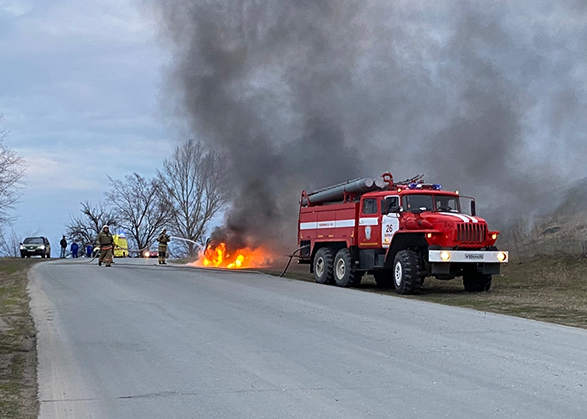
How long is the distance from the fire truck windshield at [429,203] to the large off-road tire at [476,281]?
1.70 m

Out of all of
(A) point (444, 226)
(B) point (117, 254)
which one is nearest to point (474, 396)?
(A) point (444, 226)

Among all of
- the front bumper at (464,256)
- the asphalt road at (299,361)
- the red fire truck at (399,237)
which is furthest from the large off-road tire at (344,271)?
the asphalt road at (299,361)

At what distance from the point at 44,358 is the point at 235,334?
262cm

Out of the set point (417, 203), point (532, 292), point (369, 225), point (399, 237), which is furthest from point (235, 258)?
point (532, 292)

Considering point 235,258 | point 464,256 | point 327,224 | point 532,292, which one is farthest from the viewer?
point 235,258

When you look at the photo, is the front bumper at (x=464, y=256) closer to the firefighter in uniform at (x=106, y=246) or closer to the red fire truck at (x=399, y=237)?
the red fire truck at (x=399, y=237)

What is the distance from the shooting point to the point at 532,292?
17.1 m

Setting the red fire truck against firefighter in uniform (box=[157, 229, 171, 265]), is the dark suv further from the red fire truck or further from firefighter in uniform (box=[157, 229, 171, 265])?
the red fire truck

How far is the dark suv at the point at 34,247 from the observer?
4701 centimetres

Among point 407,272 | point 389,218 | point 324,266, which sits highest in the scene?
point 389,218

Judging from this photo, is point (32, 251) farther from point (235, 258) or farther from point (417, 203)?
point (417, 203)

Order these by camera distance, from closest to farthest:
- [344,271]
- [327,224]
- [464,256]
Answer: [464,256], [344,271], [327,224]

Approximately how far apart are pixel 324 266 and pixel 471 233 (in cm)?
495

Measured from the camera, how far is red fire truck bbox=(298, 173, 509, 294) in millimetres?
16641
